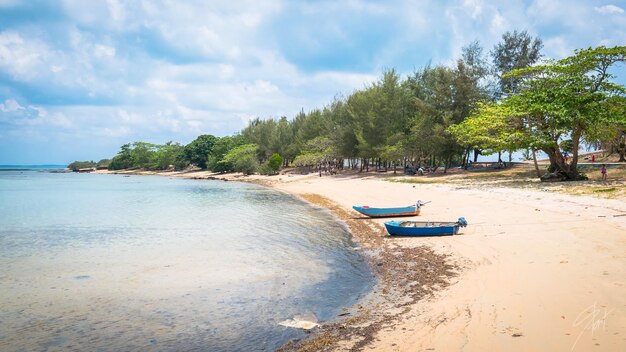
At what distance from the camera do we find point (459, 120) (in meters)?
45.7

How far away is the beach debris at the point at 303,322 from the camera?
7.78 meters

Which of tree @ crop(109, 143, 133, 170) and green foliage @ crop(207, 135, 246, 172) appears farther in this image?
tree @ crop(109, 143, 133, 170)

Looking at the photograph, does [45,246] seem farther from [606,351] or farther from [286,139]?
[286,139]

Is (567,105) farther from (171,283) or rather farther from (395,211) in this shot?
(171,283)

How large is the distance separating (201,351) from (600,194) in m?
20.5

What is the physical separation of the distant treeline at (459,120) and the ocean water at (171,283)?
18625mm

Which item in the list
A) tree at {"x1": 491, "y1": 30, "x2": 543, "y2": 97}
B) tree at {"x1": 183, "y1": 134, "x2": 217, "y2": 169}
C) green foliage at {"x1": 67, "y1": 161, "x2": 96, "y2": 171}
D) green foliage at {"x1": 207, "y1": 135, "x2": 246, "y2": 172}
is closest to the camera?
tree at {"x1": 491, "y1": 30, "x2": 543, "y2": 97}

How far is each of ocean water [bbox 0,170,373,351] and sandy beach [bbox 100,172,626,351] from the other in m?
2.02

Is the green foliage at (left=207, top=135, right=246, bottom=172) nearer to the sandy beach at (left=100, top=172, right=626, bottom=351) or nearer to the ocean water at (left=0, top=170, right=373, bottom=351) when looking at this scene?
the ocean water at (left=0, top=170, right=373, bottom=351)

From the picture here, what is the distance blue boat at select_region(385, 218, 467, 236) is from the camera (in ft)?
47.6

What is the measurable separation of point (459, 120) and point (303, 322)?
42.3m

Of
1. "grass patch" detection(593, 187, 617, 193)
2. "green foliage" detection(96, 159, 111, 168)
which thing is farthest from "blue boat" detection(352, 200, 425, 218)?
"green foliage" detection(96, 159, 111, 168)

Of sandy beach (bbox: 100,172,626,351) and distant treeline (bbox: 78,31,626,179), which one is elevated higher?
distant treeline (bbox: 78,31,626,179)

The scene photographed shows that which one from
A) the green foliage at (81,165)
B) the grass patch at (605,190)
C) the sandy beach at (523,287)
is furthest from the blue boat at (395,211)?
the green foliage at (81,165)
